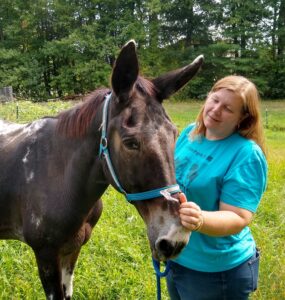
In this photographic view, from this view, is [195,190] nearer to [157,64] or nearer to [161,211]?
[161,211]

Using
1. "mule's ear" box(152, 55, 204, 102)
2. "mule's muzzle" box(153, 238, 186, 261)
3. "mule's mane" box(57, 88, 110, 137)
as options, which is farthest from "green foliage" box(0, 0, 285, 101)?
"mule's muzzle" box(153, 238, 186, 261)

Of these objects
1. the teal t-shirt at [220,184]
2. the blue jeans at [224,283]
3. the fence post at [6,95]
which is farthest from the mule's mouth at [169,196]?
the fence post at [6,95]

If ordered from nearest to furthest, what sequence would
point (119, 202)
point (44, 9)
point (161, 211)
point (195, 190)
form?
point (161, 211)
point (195, 190)
point (119, 202)
point (44, 9)

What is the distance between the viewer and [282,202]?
5.40 meters

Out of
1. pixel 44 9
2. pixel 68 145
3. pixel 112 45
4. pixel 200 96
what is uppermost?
pixel 44 9

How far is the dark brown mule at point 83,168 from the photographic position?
1674mm

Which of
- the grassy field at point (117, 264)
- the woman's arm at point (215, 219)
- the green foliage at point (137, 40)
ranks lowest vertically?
the grassy field at point (117, 264)

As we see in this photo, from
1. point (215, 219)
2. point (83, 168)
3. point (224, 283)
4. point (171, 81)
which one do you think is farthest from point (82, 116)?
point (224, 283)

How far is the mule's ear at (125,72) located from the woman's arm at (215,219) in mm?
669

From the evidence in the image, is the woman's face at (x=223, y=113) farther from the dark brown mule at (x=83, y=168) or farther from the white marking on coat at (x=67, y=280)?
the white marking on coat at (x=67, y=280)

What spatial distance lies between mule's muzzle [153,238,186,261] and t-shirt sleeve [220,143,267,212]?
379mm

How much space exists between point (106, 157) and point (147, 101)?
37 cm

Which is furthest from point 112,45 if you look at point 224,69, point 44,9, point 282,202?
point 282,202

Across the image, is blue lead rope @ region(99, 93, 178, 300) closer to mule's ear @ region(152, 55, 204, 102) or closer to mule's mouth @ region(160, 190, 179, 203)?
mule's mouth @ region(160, 190, 179, 203)
